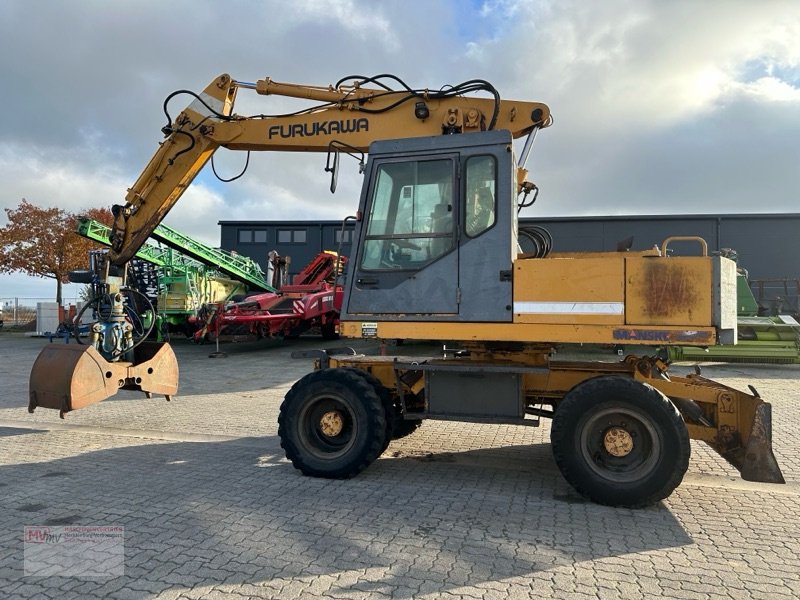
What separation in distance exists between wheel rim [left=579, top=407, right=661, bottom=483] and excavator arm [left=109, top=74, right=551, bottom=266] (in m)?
3.04

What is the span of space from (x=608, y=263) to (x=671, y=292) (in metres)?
0.53

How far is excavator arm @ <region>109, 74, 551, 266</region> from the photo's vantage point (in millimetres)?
5957

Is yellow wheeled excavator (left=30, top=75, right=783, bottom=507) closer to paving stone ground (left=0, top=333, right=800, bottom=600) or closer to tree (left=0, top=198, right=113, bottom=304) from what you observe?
paving stone ground (left=0, top=333, right=800, bottom=600)

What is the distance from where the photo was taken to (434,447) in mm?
6285

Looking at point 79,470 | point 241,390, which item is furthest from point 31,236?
point 79,470

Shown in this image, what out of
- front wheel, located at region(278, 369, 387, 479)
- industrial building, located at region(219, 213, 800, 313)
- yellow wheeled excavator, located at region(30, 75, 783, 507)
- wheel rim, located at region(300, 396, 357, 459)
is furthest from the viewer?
industrial building, located at region(219, 213, 800, 313)

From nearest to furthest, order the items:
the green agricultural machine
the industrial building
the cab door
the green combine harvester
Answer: the cab door, the green agricultural machine, the green combine harvester, the industrial building

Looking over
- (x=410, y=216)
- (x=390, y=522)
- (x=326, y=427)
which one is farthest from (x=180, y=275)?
(x=390, y=522)

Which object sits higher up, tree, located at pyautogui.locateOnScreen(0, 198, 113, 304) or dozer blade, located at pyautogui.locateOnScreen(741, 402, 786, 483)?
tree, located at pyautogui.locateOnScreen(0, 198, 113, 304)

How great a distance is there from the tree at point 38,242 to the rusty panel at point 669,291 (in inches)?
1128

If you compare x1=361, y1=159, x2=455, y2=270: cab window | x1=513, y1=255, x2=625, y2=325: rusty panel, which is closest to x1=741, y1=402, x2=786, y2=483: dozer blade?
x1=513, y1=255, x2=625, y2=325: rusty panel

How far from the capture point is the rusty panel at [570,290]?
14.6ft

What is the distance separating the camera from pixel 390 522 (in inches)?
160

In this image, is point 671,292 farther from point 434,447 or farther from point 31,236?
point 31,236
